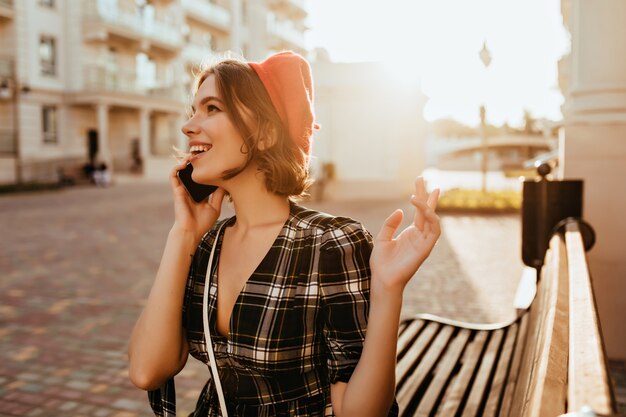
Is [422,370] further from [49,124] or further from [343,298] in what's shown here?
[49,124]

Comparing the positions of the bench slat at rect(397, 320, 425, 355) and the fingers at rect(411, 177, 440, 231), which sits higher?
the fingers at rect(411, 177, 440, 231)

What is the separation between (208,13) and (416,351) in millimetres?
41690

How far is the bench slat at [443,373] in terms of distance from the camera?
94.1 inches

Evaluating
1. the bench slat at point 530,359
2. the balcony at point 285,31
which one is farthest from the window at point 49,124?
the bench slat at point 530,359

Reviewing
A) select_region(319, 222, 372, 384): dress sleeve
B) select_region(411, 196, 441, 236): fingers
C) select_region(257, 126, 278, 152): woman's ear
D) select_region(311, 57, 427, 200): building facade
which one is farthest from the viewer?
select_region(311, 57, 427, 200): building facade

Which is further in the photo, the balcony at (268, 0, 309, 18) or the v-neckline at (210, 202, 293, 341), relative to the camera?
the balcony at (268, 0, 309, 18)

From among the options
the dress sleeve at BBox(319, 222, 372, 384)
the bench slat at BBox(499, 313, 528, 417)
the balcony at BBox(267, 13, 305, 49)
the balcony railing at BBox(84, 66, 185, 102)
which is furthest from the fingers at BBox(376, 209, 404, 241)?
the balcony at BBox(267, 13, 305, 49)

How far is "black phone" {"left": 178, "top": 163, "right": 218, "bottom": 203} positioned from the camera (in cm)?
206

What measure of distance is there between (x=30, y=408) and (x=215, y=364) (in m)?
2.51

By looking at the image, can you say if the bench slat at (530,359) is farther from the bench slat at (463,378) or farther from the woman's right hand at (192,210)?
the woman's right hand at (192,210)

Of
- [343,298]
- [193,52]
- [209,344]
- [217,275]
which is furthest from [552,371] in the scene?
[193,52]

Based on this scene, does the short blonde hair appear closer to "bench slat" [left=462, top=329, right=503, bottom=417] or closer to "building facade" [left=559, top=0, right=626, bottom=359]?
"bench slat" [left=462, top=329, right=503, bottom=417]

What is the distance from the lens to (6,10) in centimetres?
2838

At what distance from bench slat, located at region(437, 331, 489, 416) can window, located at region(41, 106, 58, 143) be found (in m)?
32.0
